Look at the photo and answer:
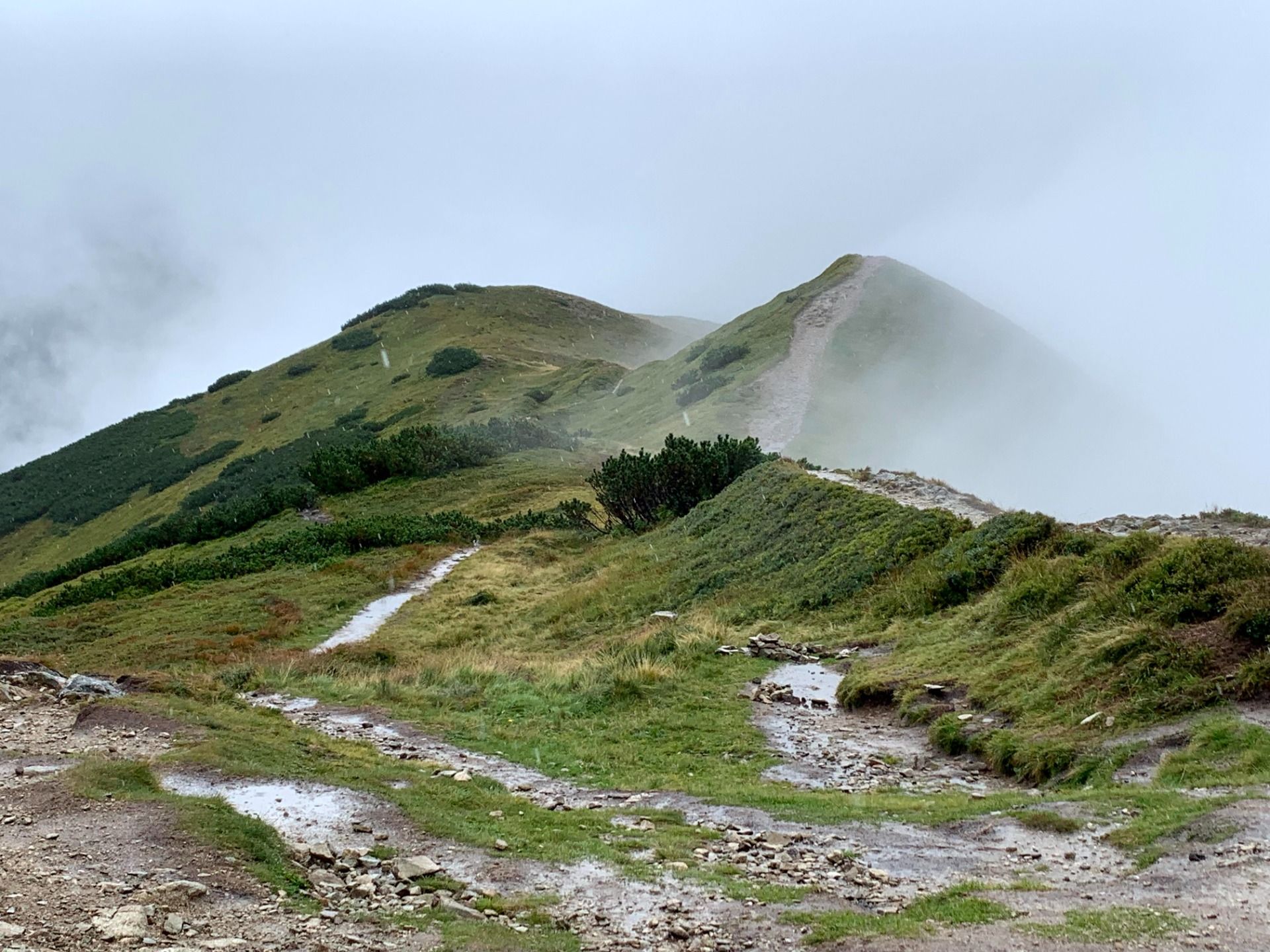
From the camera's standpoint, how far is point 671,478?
38.2 meters

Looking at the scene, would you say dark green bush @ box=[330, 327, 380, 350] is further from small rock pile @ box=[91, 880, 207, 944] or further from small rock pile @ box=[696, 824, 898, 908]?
small rock pile @ box=[91, 880, 207, 944]

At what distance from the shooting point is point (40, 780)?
28.7 ft

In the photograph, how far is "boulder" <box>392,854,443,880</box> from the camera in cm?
740

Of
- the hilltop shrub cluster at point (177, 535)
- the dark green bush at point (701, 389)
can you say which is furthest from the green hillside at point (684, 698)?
the dark green bush at point (701, 389)

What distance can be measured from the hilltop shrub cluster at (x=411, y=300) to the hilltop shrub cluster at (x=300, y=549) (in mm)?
74567

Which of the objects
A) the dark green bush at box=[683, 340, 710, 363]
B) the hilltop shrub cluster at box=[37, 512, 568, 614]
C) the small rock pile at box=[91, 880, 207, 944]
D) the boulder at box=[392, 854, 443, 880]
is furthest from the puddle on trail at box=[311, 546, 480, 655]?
the dark green bush at box=[683, 340, 710, 363]

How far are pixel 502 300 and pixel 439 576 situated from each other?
276 feet

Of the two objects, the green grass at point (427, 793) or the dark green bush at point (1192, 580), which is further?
the dark green bush at point (1192, 580)

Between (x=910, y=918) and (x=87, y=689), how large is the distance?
12.6 meters

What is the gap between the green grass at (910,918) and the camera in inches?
242

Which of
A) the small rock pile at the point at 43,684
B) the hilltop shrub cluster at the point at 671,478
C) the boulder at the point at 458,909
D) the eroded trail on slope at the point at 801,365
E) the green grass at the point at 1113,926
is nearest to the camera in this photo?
the green grass at the point at 1113,926

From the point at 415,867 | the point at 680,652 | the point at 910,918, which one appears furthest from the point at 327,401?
the point at 910,918

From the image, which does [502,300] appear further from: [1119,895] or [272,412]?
[1119,895]

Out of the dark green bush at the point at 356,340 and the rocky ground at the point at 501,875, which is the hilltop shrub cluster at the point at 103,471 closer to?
the dark green bush at the point at 356,340
